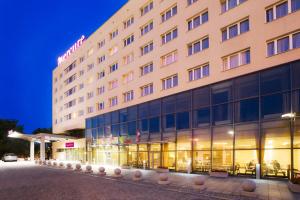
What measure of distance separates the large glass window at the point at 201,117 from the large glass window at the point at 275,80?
653cm

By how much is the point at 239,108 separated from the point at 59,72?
201ft

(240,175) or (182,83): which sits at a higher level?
(182,83)

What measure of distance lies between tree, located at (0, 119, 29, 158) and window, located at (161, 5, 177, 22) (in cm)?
7818

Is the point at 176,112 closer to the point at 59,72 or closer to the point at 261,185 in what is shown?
the point at 261,185

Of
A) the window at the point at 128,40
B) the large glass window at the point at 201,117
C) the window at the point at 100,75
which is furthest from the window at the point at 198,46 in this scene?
the window at the point at 100,75

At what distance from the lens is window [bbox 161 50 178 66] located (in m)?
37.5

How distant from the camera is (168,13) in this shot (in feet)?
129

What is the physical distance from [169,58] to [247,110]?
1376cm

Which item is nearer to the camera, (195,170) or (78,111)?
(195,170)

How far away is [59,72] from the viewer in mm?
81188

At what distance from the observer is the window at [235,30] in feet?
95.3

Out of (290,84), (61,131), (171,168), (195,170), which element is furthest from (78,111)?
(290,84)

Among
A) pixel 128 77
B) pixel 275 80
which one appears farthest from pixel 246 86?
pixel 128 77

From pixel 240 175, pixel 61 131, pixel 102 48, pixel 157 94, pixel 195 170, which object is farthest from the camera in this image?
pixel 61 131
